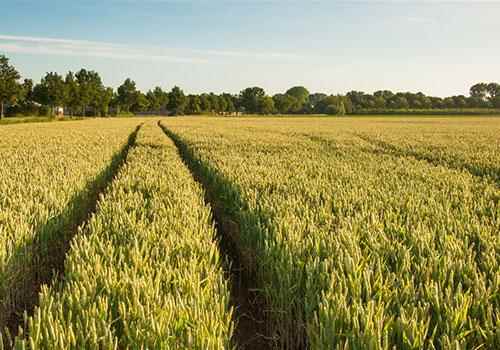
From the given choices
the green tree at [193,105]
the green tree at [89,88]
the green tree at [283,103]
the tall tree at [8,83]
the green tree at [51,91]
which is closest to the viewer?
the tall tree at [8,83]

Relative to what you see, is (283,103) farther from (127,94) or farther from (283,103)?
(127,94)

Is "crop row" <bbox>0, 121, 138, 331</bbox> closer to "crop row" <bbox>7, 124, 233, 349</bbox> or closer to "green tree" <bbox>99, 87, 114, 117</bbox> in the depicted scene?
"crop row" <bbox>7, 124, 233, 349</bbox>

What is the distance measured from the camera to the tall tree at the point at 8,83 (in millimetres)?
60138

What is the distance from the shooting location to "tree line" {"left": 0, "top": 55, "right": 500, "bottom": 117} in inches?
2940

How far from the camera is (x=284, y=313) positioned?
3.44 meters

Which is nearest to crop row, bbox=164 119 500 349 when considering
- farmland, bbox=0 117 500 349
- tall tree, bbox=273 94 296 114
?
farmland, bbox=0 117 500 349

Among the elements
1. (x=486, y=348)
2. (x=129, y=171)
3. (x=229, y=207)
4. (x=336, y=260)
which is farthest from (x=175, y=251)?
(x=129, y=171)

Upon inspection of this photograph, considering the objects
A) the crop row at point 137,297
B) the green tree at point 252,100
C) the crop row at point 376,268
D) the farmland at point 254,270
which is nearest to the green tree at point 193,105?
the green tree at point 252,100

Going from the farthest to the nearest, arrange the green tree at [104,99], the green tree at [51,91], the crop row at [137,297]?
the green tree at [104,99] → the green tree at [51,91] → the crop row at [137,297]

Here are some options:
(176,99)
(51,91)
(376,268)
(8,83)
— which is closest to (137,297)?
(376,268)

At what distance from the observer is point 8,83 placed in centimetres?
6034

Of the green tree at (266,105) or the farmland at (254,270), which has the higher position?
the green tree at (266,105)

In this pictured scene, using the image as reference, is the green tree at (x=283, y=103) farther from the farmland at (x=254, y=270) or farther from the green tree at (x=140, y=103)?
the farmland at (x=254, y=270)

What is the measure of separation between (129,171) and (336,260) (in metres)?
6.41
